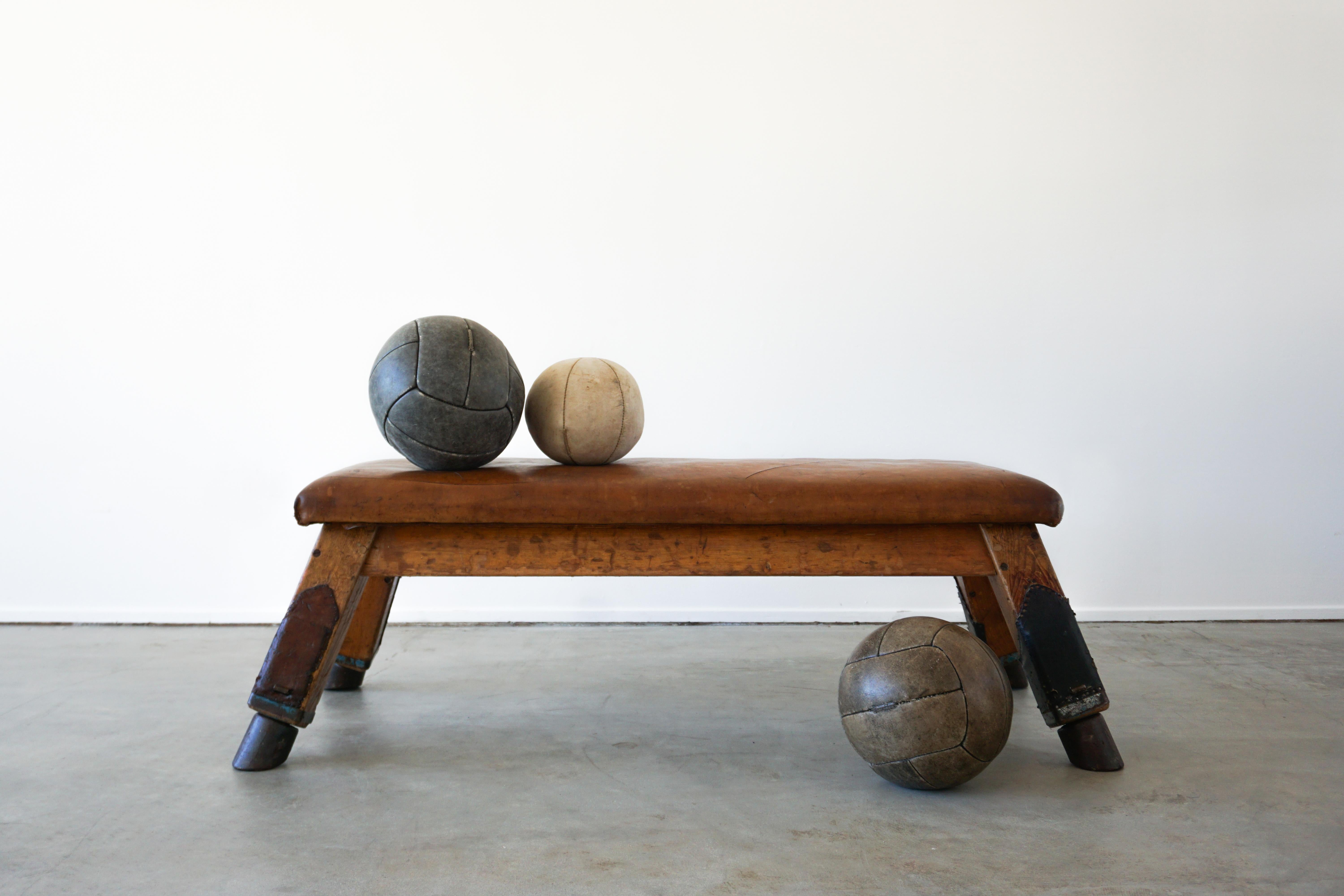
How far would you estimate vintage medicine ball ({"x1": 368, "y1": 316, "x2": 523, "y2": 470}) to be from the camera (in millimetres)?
1914

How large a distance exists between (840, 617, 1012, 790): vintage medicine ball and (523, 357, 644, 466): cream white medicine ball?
76 centimetres

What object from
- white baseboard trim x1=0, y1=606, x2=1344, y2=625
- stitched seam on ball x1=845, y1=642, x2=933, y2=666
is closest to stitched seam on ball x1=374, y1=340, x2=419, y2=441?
stitched seam on ball x1=845, y1=642, x2=933, y2=666

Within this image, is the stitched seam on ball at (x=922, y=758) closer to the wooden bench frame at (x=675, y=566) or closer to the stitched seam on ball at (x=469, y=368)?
the wooden bench frame at (x=675, y=566)

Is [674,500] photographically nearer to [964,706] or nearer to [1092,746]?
[964,706]

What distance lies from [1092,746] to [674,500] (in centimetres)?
102

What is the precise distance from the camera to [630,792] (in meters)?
1.76

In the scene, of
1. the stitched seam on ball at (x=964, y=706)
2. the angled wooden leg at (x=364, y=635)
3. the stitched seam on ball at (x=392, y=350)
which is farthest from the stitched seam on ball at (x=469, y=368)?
the stitched seam on ball at (x=964, y=706)

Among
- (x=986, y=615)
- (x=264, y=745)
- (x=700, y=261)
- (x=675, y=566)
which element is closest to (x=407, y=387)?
(x=675, y=566)

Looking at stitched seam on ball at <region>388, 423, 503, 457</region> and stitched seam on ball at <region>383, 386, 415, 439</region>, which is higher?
stitched seam on ball at <region>383, 386, 415, 439</region>

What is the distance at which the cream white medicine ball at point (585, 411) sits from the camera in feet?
6.75

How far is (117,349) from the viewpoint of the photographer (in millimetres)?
3482

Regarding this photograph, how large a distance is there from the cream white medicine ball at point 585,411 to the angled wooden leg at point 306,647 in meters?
0.45

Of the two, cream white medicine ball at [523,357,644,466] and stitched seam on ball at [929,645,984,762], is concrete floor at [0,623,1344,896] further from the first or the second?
cream white medicine ball at [523,357,644,466]

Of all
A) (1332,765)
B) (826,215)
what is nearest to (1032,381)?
(826,215)
